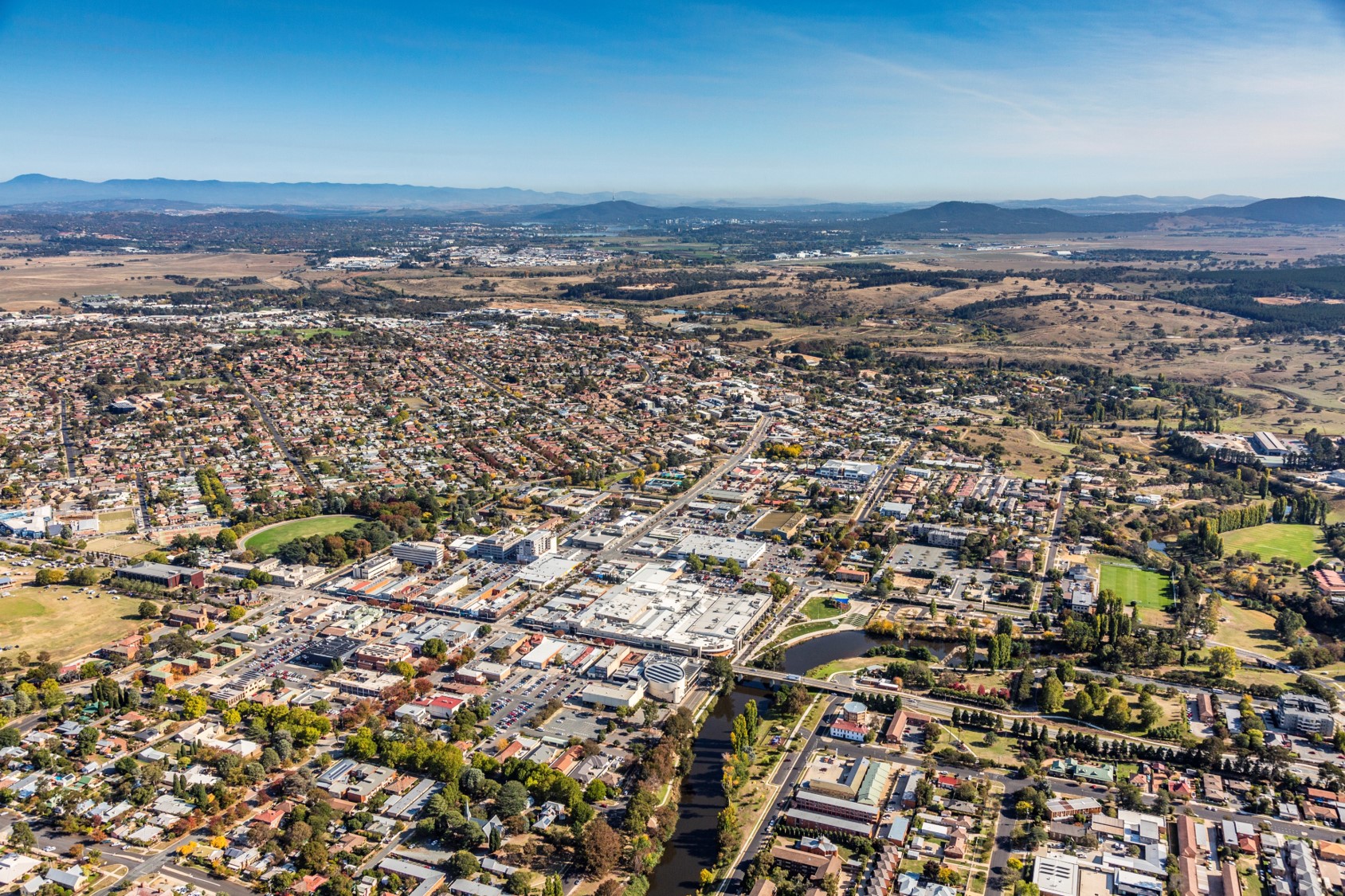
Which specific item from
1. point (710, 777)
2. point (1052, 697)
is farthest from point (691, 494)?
point (710, 777)

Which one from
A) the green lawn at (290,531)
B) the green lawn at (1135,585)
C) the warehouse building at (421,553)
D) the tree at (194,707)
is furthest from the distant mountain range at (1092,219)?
the tree at (194,707)

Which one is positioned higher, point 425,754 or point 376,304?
point 376,304

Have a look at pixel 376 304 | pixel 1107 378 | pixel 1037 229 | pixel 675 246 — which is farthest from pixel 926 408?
pixel 1037 229

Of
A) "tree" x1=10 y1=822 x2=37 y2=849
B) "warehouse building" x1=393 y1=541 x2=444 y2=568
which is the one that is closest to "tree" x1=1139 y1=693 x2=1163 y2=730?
"warehouse building" x1=393 y1=541 x2=444 y2=568

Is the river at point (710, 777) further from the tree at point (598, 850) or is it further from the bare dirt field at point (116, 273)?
the bare dirt field at point (116, 273)

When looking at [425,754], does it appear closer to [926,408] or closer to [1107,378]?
[926,408]

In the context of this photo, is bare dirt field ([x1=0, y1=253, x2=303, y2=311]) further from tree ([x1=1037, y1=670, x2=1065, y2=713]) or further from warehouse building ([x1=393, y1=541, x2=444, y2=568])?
tree ([x1=1037, y1=670, x2=1065, y2=713])
